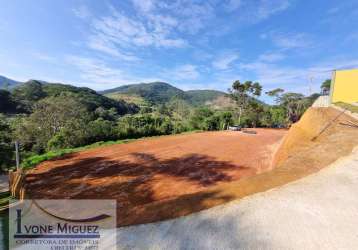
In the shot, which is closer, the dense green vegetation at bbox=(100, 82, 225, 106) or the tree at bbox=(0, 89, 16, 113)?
the tree at bbox=(0, 89, 16, 113)

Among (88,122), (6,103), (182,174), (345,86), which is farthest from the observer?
(6,103)

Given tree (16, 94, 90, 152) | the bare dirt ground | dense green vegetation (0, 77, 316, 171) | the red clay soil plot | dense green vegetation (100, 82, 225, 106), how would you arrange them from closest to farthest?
the bare dirt ground
the red clay soil plot
dense green vegetation (0, 77, 316, 171)
tree (16, 94, 90, 152)
dense green vegetation (100, 82, 225, 106)

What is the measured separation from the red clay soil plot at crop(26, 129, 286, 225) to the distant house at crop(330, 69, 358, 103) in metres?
7.71

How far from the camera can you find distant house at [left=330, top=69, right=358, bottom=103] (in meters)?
12.4

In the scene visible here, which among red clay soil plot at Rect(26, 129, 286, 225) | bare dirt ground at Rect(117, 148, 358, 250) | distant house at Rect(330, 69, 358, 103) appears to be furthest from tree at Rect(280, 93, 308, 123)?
bare dirt ground at Rect(117, 148, 358, 250)

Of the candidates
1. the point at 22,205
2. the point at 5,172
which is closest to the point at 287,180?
the point at 22,205

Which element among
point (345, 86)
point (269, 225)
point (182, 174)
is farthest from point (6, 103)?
point (345, 86)

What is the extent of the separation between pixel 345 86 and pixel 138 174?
14.8m

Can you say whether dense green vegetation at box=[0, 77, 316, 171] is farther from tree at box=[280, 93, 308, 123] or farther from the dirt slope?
the dirt slope

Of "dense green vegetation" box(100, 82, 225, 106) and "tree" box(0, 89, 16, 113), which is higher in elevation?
"dense green vegetation" box(100, 82, 225, 106)

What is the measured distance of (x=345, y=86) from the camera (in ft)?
42.2

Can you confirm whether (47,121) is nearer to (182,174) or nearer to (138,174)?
(138,174)

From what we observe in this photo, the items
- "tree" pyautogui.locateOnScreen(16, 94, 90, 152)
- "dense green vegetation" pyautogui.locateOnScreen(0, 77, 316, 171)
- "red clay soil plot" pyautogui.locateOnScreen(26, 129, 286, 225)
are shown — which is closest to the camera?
"red clay soil plot" pyautogui.locateOnScreen(26, 129, 286, 225)

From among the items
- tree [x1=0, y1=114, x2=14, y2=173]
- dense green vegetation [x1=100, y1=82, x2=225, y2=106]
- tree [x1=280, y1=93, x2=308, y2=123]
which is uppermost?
dense green vegetation [x1=100, y1=82, x2=225, y2=106]
